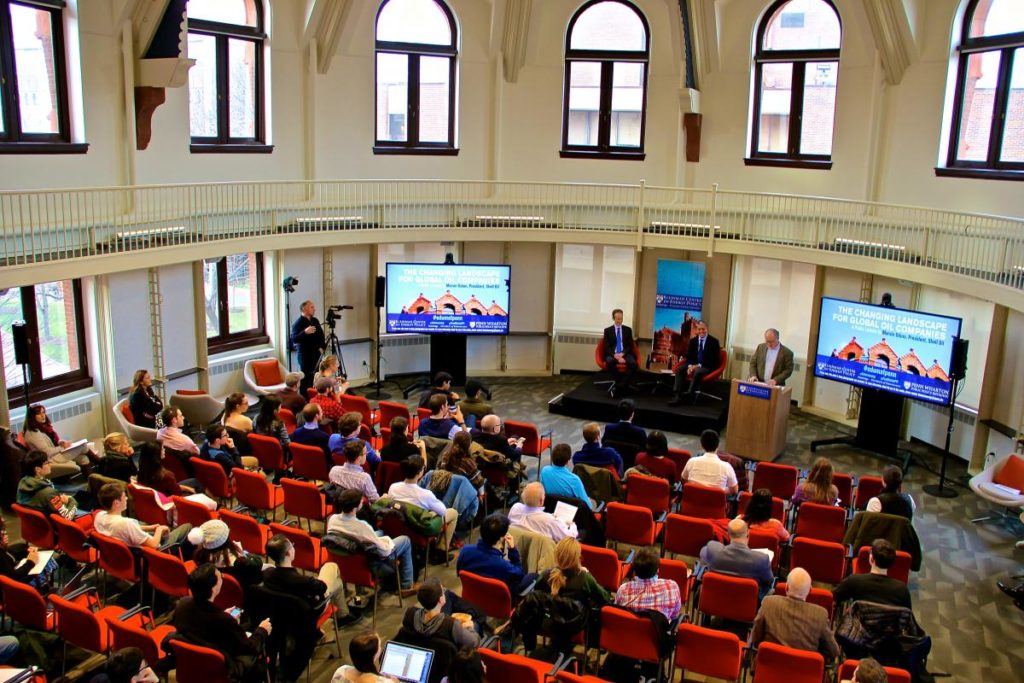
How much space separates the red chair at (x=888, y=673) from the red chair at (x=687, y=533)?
215 cm

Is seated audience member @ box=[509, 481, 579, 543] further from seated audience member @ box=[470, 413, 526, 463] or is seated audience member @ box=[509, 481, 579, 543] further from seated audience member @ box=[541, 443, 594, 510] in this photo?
seated audience member @ box=[470, 413, 526, 463]

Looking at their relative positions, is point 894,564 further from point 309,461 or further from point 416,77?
point 416,77

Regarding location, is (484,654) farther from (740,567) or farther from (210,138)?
(210,138)

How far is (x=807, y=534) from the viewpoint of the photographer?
797 cm

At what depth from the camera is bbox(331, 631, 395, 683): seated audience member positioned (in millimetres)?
4805

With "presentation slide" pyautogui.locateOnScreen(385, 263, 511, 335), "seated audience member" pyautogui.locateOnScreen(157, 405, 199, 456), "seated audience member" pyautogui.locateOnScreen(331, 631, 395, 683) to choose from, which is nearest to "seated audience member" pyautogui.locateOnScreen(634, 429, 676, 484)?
"seated audience member" pyautogui.locateOnScreen(157, 405, 199, 456)

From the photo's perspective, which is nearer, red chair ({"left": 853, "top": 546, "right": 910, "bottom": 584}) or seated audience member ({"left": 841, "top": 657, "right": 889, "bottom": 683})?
seated audience member ({"left": 841, "top": 657, "right": 889, "bottom": 683})

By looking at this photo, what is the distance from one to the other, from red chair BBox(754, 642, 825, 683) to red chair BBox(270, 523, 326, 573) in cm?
336

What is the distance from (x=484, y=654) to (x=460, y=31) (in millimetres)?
11427

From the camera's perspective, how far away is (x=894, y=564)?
22.6 ft

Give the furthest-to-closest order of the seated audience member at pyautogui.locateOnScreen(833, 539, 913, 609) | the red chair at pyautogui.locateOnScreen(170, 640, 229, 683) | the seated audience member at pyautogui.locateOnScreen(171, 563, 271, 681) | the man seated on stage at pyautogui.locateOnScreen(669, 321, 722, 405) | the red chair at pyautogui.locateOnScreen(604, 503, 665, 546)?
the man seated on stage at pyautogui.locateOnScreen(669, 321, 722, 405) < the red chair at pyautogui.locateOnScreen(604, 503, 665, 546) < the seated audience member at pyautogui.locateOnScreen(833, 539, 913, 609) < the seated audience member at pyautogui.locateOnScreen(171, 563, 271, 681) < the red chair at pyautogui.locateOnScreen(170, 640, 229, 683)

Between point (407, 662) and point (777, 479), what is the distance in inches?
204

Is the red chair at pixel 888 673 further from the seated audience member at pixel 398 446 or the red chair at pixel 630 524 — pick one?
the seated audience member at pixel 398 446

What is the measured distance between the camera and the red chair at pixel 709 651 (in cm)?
566
